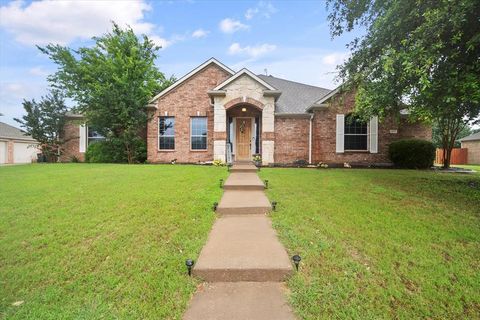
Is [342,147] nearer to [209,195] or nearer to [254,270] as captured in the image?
[209,195]

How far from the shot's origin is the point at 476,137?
83.4 ft

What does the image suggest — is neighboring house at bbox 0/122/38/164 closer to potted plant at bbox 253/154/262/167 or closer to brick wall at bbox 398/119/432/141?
potted plant at bbox 253/154/262/167

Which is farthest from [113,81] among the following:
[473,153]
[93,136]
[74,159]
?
[473,153]

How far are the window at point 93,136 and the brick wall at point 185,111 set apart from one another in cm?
487

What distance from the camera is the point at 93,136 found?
16.6 metres

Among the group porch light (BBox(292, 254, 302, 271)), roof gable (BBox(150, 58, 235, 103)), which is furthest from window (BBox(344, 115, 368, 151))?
porch light (BBox(292, 254, 302, 271))

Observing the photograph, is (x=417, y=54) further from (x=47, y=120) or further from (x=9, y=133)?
(x=9, y=133)

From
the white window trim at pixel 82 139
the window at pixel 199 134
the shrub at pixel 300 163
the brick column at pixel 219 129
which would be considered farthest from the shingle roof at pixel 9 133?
the shrub at pixel 300 163

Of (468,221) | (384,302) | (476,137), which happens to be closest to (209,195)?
(384,302)

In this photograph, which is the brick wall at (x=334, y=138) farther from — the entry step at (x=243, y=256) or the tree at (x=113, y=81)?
the tree at (x=113, y=81)

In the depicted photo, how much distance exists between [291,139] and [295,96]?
13.1 ft

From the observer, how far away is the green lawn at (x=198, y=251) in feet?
7.23

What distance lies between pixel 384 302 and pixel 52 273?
3.53 metres

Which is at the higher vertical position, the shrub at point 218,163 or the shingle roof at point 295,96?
the shingle roof at point 295,96
